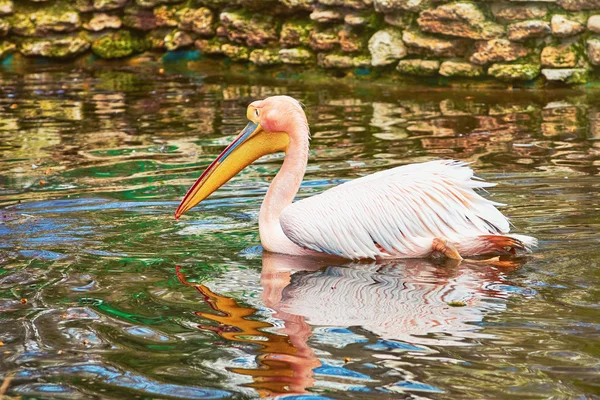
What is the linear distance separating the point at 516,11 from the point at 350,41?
1949 millimetres

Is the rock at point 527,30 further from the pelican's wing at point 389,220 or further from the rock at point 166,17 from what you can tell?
the pelican's wing at point 389,220

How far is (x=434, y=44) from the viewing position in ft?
32.1

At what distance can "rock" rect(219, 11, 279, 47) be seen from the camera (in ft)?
37.3

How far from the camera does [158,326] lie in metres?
3.48

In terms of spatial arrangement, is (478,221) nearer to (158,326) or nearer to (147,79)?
(158,326)

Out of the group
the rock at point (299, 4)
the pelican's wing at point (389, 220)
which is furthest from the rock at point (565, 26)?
the pelican's wing at point (389, 220)

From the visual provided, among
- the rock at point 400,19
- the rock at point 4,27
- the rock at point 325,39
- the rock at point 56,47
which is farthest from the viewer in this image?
the rock at point 56,47

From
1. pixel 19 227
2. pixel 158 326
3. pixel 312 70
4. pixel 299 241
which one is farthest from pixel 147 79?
pixel 158 326

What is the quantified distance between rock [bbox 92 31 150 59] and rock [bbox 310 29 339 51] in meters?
3.01

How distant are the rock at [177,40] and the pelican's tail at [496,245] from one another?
8.50m

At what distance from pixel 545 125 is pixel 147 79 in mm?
5616

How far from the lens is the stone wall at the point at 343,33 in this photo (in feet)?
30.4

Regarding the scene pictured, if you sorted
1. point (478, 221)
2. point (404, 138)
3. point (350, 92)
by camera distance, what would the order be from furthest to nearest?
1. point (350, 92)
2. point (404, 138)
3. point (478, 221)

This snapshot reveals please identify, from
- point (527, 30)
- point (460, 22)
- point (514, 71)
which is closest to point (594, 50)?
point (527, 30)
